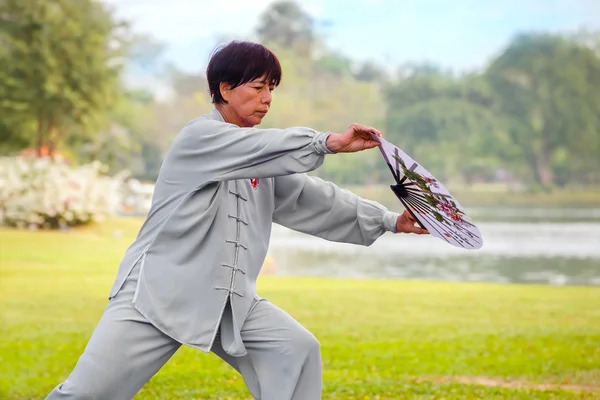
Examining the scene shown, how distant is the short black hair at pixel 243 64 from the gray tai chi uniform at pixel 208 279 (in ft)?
0.40

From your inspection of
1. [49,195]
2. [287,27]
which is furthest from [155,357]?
[287,27]

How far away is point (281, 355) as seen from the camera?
249 cm

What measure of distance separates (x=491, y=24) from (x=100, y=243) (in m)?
11.0

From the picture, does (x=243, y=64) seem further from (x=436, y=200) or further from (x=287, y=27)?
(x=287, y=27)

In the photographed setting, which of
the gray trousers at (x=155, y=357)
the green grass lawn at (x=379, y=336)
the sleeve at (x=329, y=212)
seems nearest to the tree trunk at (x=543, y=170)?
the green grass lawn at (x=379, y=336)

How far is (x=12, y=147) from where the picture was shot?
51.0ft

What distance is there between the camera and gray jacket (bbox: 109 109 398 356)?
229cm

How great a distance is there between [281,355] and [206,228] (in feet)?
1.29

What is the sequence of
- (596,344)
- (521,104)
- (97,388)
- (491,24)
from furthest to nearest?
(491,24) → (521,104) → (596,344) → (97,388)

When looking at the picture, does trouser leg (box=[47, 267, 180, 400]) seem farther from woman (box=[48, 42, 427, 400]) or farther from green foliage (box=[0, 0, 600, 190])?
green foliage (box=[0, 0, 600, 190])

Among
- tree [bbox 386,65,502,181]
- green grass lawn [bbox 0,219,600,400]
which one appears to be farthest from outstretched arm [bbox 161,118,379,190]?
tree [bbox 386,65,502,181]

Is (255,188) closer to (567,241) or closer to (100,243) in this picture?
(100,243)

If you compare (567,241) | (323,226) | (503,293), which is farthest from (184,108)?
(323,226)

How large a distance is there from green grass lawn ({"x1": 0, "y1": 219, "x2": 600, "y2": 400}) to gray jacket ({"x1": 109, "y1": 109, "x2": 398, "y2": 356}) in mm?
2328
